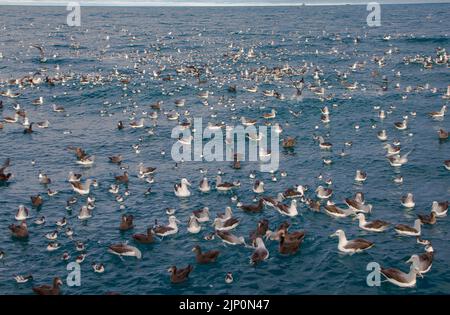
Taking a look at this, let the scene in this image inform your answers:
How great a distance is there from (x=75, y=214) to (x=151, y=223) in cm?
493

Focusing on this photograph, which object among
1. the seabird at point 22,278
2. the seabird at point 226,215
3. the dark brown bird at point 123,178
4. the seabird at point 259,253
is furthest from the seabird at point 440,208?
the seabird at point 22,278

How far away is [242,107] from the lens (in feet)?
180

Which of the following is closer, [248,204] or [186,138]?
[248,204]

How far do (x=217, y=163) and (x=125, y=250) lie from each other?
14928 mm

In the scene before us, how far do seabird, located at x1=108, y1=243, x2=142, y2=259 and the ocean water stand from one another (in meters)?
0.35

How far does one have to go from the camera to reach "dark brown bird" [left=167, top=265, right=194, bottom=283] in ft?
79.3

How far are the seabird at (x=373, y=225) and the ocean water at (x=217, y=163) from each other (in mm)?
375

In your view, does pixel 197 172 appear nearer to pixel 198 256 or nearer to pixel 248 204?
pixel 248 204

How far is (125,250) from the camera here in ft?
87.5

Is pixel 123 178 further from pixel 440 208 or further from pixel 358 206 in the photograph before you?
pixel 440 208

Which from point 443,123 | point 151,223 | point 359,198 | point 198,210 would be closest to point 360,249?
point 359,198

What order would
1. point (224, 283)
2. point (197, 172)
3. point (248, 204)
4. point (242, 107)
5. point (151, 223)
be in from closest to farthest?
point (224, 283) < point (151, 223) < point (248, 204) < point (197, 172) < point (242, 107)

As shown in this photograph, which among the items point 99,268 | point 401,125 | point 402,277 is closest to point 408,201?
point 402,277

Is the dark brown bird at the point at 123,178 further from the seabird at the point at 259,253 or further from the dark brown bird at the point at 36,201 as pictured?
the seabird at the point at 259,253
